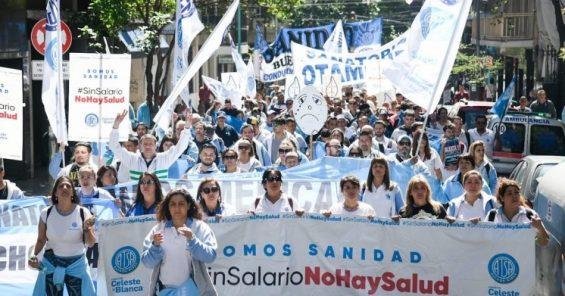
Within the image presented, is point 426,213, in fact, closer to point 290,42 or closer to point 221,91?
point 221,91

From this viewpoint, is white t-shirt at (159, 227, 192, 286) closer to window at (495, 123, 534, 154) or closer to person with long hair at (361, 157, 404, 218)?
person with long hair at (361, 157, 404, 218)

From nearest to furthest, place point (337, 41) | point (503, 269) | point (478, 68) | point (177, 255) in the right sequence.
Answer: point (177, 255)
point (503, 269)
point (337, 41)
point (478, 68)

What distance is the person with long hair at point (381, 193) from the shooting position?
1065 cm

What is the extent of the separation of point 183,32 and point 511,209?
805 cm

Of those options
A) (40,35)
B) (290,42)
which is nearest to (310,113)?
(40,35)

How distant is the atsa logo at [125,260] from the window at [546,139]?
11.2m

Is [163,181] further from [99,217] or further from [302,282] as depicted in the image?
[302,282]

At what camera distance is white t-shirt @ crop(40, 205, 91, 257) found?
9039 millimetres

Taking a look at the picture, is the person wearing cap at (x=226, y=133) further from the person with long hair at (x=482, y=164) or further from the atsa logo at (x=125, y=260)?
the atsa logo at (x=125, y=260)

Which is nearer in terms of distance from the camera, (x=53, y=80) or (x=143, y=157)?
(x=143, y=157)

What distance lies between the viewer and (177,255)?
317 inches

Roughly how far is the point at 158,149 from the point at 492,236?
6.72 meters

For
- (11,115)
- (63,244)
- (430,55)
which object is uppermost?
(430,55)

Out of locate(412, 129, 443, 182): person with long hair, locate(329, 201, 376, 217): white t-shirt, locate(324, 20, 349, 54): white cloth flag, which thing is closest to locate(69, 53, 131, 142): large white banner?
locate(412, 129, 443, 182): person with long hair
